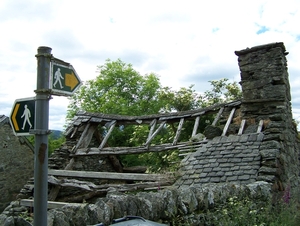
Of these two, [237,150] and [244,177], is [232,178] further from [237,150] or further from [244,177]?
[237,150]

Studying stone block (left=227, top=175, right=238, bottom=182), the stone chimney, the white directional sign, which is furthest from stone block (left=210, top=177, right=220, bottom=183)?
the white directional sign

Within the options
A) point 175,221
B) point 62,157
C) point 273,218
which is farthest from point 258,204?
point 62,157

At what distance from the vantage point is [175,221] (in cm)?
404

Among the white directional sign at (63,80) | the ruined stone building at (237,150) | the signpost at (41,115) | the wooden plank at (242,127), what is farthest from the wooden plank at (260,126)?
the signpost at (41,115)

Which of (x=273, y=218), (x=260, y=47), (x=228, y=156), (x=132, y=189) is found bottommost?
(x=273, y=218)

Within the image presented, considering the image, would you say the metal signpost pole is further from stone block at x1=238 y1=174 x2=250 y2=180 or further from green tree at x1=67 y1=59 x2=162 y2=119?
green tree at x1=67 y1=59 x2=162 y2=119

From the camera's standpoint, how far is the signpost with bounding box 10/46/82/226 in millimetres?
2232

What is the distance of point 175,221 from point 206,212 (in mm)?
696

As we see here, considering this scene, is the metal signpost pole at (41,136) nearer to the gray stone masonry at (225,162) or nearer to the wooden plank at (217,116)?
the gray stone masonry at (225,162)

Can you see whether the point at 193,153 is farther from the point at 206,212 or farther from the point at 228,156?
the point at 206,212

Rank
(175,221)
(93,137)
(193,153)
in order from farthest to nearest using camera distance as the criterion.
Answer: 1. (93,137)
2. (193,153)
3. (175,221)

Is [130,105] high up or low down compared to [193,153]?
up

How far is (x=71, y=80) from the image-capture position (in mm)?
2482

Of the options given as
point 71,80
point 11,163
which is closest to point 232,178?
point 71,80
